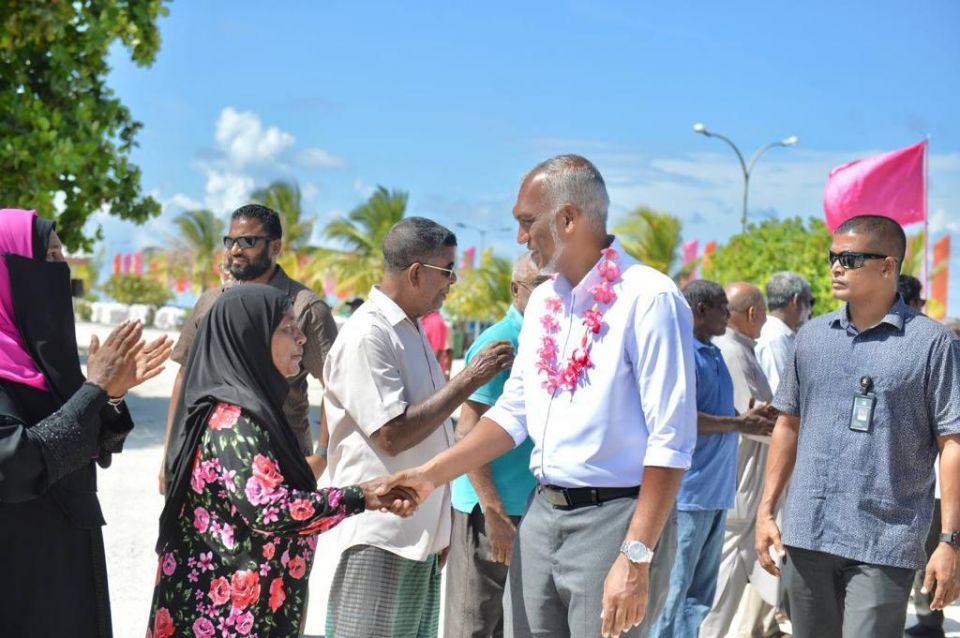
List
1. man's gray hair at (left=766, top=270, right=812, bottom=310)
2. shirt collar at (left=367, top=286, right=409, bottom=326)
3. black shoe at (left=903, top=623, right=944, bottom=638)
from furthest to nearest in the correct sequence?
man's gray hair at (left=766, top=270, right=812, bottom=310), black shoe at (left=903, top=623, right=944, bottom=638), shirt collar at (left=367, top=286, right=409, bottom=326)

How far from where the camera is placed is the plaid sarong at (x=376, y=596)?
4.17 m

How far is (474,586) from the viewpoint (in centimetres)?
498

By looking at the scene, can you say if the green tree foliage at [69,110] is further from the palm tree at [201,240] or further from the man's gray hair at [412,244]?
the palm tree at [201,240]

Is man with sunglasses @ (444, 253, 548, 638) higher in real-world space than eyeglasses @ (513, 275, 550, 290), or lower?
lower

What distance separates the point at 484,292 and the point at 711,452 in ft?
145

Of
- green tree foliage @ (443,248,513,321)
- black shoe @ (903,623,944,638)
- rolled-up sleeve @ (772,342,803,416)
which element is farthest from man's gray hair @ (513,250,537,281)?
green tree foliage @ (443,248,513,321)

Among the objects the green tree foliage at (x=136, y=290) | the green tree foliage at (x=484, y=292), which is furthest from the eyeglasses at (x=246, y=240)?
the green tree foliage at (x=136, y=290)

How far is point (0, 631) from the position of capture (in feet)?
11.3

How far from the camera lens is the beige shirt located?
13.9ft

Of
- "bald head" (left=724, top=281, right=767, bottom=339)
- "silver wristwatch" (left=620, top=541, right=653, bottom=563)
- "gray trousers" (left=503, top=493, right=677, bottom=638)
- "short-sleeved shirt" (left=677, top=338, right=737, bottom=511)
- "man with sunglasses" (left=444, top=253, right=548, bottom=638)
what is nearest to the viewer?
"silver wristwatch" (left=620, top=541, right=653, bottom=563)

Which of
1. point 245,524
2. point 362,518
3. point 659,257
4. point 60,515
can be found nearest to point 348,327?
point 362,518

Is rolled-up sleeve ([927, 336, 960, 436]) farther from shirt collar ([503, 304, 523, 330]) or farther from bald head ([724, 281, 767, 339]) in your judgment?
bald head ([724, 281, 767, 339])

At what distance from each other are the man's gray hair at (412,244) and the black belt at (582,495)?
1.38m

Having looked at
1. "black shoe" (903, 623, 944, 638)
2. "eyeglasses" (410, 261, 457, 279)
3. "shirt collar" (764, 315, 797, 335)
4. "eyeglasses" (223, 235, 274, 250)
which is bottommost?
"black shoe" (903, 623, 944, 638)
